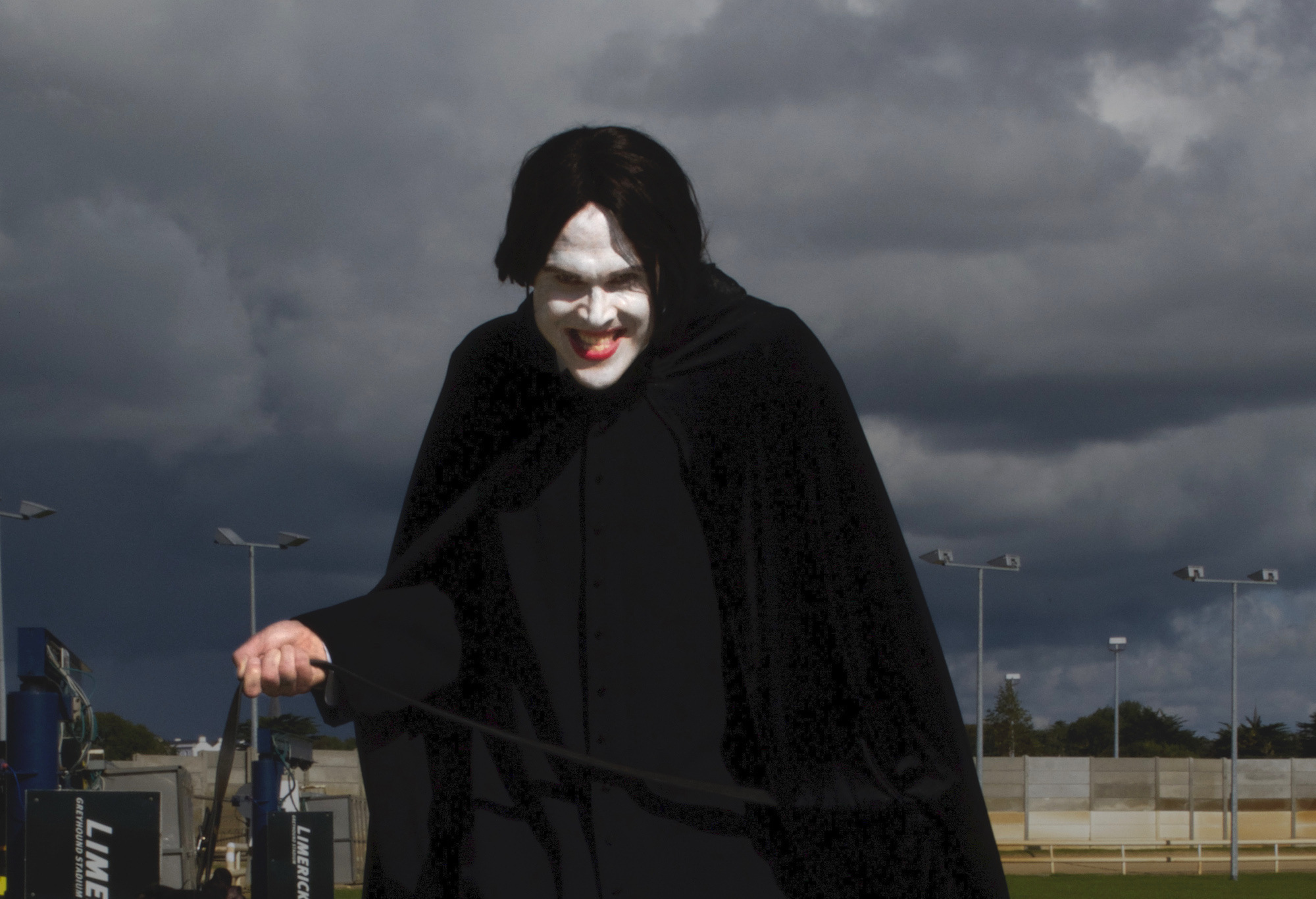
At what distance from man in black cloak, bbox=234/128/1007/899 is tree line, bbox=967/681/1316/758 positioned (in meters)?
70.1

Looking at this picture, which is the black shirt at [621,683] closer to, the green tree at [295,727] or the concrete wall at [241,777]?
the green tree at [295,727]

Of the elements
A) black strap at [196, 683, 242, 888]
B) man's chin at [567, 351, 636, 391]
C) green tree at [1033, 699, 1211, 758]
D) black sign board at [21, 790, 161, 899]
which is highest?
man's chin at [567, 351, 636, 391]

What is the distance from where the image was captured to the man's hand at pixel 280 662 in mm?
2514

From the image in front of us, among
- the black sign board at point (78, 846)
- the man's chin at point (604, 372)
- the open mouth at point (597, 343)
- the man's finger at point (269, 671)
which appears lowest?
the black sign board at point (78, 846)

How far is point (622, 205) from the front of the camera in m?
2.65

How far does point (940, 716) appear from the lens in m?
2.66

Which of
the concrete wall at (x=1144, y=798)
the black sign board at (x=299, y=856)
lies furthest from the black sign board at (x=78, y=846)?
the concrete wall at (x=1144, y=798)

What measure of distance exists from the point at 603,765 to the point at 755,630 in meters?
0.37

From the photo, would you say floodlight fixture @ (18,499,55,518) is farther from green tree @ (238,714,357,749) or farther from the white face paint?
the white face paint

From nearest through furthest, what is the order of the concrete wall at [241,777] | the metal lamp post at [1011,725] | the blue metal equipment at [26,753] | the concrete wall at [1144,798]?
the blue metal equipment at [26,753]
the concrete wall at [241,777]
the concrete wall at [1144,798]
the metal lamp post at [1011,725]

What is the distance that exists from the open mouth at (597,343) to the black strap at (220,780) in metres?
0.86

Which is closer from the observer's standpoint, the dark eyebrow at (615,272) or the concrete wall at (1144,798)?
the dark eyebrow at (615,272)

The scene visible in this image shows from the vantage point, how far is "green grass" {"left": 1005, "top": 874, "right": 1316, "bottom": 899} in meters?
29.6

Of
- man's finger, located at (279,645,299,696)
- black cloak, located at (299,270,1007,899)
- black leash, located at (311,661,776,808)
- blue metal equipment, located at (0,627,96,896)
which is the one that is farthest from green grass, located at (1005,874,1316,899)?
man's finger, located at (279,645,299,696)
